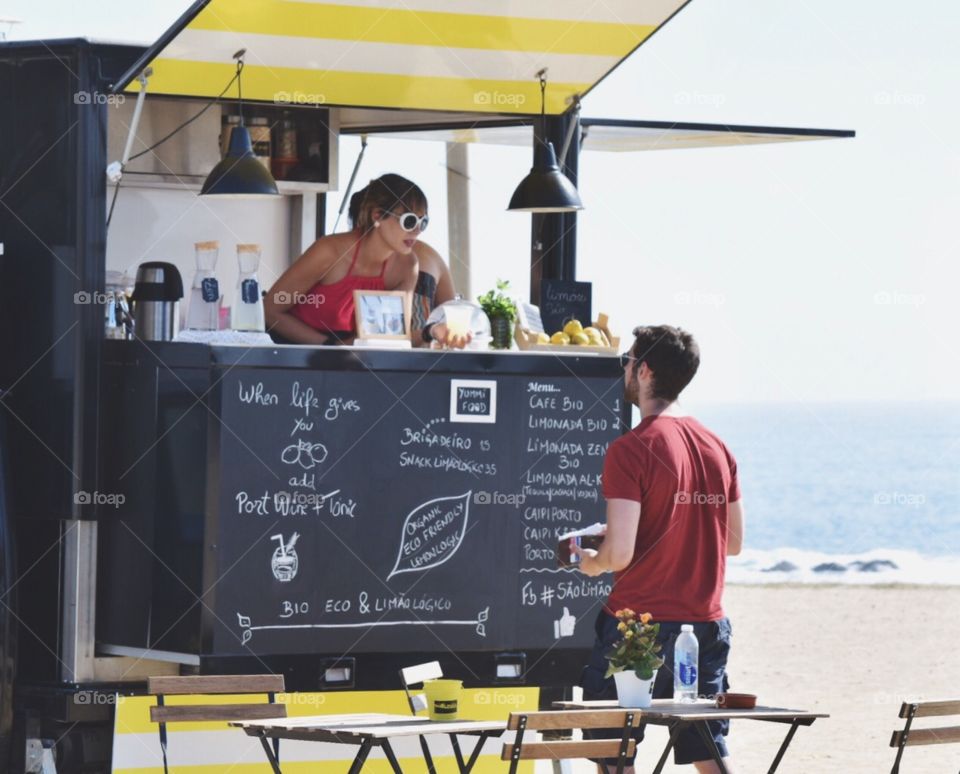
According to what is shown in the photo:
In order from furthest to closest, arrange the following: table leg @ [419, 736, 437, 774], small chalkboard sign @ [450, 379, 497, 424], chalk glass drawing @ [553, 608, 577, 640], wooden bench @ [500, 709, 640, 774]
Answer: chalk glass drawing @ [553, 608, 577, 640] < small chalkboard sign @ [450, 379, 497, 424] < table leg @ [419, 736, 437, 774] < wooden bench @ [500, 709, 640, 774]

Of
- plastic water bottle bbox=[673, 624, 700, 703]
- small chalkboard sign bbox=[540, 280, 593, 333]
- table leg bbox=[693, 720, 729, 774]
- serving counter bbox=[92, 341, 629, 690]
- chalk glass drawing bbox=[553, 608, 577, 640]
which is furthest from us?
small chalkboard sign bbox=[540, 280, 593, 333]

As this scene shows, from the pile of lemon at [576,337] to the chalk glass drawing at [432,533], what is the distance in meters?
0.67

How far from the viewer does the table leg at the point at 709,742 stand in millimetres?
4875

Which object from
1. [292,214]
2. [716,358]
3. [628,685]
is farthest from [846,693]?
[716,358]

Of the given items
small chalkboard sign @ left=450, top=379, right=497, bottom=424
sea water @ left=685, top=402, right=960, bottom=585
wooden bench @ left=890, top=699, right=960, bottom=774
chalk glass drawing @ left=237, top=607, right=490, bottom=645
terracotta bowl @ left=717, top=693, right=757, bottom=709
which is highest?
small chalkboard sign @ left=450, top=379, right=497, bottom=424

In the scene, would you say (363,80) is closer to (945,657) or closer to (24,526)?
(24,526)

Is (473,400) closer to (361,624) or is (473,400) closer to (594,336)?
(594,336)

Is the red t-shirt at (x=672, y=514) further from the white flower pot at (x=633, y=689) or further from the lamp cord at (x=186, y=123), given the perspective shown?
the lamp cord at (x=186, y=123)

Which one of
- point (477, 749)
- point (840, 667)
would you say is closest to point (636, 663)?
point (477, 749)

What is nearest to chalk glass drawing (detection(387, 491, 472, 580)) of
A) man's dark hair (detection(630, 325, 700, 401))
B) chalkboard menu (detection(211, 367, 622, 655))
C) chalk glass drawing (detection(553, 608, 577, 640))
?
chalkboard menu (detection(211, 367, 622, 655))

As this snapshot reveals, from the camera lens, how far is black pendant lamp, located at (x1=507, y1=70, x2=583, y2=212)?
6742 mm

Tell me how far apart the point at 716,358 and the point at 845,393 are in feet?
11.7

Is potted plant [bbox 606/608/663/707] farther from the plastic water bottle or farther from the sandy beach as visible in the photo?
the sandy beach

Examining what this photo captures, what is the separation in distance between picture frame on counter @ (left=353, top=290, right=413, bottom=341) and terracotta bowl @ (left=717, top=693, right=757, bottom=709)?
2033mm
